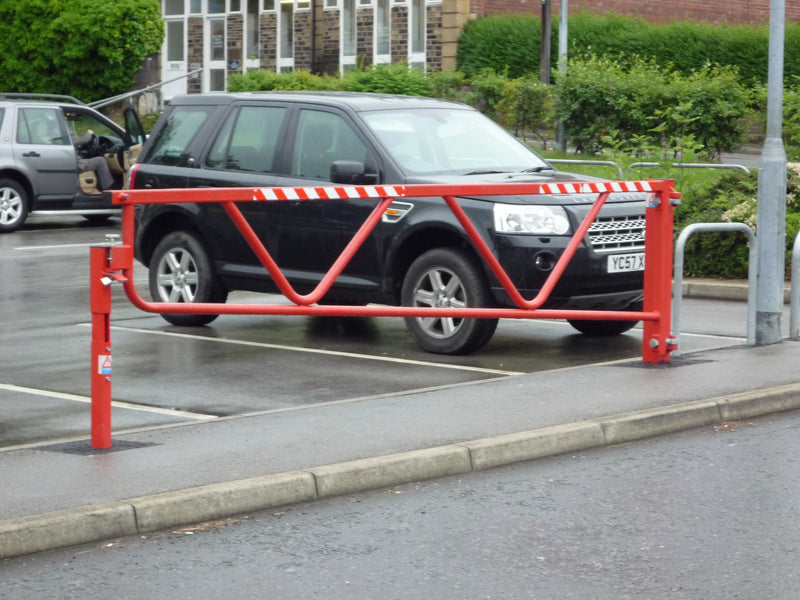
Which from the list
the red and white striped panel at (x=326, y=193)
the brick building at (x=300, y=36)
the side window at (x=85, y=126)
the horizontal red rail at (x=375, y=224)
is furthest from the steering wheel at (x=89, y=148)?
the brick building at (x=300, y=36)

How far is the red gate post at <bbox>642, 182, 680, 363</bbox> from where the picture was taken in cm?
1000

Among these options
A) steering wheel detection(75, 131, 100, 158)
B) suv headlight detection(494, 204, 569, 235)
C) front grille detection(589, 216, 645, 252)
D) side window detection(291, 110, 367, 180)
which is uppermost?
side window detection(291, 110, 367, 180)

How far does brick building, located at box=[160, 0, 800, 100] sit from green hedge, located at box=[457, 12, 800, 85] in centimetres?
106

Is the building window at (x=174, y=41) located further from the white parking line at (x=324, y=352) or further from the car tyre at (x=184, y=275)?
the white parking line at (x=324, y=352)

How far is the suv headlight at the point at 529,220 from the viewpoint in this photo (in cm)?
1039

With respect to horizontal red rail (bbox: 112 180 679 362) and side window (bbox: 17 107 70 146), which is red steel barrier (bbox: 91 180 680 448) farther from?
side window (bbox: 17 107 70 146)

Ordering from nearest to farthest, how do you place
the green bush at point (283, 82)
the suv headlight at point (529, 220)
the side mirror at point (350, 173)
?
1. the suv headlight at point (529, 220)
2. the side mirror at point (350, 173)
3. the green bush at point (283, 82)

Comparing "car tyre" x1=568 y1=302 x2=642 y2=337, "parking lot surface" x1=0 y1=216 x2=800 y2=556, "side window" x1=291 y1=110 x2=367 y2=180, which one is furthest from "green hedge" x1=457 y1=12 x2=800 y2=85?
"parking lot surface" x1=0 y1=216 x2=800 y2=556

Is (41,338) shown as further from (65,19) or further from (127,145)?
(65,19)

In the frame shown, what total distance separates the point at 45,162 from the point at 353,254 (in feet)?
43.3

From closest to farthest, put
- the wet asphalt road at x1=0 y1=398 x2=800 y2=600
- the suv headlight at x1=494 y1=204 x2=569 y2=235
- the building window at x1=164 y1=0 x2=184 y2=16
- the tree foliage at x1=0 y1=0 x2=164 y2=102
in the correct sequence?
the wet asphalt road at x1=0 y1=398 x2=800 y2=600 → the suv headlight at x1=494 y1=204 x2=569 y2=235 → the tree foliage at x1=0 y1=0 x2=164 y2=102 → the building window at x1=164 y1=0 x2=184 y2=16

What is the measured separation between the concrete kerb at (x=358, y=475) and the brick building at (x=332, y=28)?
3409 cm

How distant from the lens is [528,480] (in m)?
7.14

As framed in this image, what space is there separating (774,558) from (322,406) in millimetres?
3405
